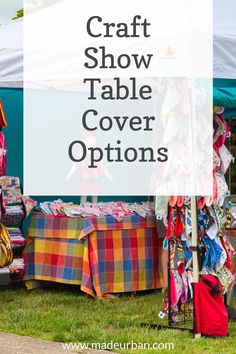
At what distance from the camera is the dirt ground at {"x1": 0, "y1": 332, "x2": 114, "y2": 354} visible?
19.8 feet

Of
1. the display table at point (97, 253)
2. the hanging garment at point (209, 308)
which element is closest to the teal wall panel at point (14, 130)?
the display table at point (97, 253)

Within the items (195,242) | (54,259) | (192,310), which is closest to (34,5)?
(54,259)

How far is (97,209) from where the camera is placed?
8.88 meters

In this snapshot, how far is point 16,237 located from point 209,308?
343cm

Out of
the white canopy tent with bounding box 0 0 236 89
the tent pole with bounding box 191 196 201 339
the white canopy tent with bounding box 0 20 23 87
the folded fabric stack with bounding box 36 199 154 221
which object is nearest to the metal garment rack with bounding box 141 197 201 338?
the tent pole with bounding box 191 196 201 339

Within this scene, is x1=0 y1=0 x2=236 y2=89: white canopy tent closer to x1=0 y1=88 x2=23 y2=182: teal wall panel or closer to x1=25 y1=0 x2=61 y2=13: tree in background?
x1=25 y1=0 x2=61 y2=13: tree in background

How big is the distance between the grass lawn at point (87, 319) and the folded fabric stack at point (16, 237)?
530mm

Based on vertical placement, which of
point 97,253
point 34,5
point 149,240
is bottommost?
point 97,253

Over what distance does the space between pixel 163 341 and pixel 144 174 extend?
478 centimetres

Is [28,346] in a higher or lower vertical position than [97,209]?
lower

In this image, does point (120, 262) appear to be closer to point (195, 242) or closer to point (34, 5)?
point (195, 242)

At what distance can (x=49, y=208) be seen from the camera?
358 inches

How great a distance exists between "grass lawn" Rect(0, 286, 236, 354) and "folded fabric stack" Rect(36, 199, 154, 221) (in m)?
0.88

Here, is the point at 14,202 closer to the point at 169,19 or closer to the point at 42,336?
the point at 42,336
